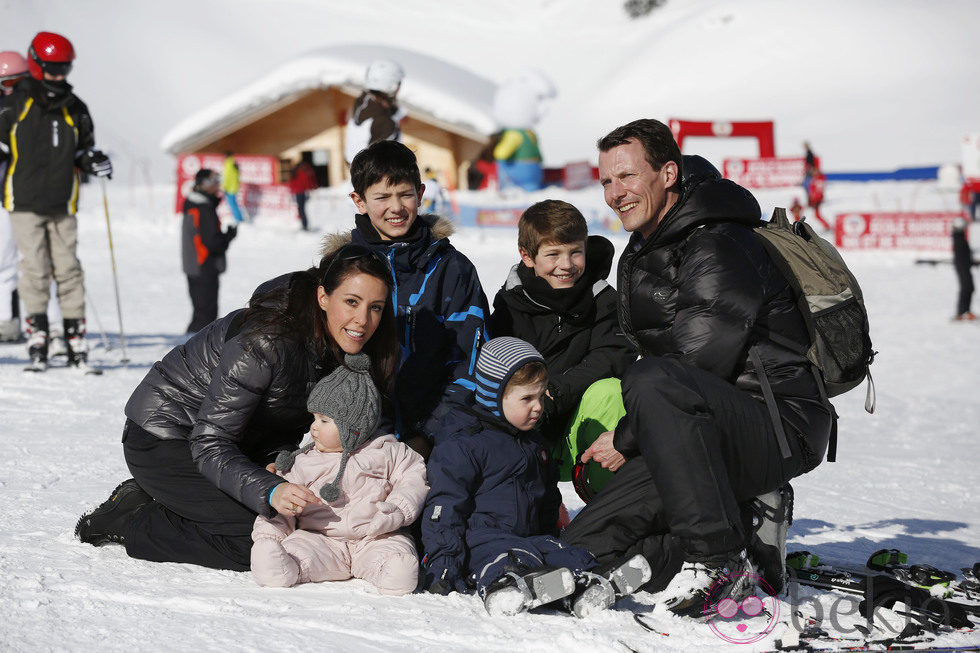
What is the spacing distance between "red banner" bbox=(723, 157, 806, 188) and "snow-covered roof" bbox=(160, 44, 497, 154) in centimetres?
617

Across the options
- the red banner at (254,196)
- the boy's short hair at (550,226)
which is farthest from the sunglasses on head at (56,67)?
the red banner at (254,196)

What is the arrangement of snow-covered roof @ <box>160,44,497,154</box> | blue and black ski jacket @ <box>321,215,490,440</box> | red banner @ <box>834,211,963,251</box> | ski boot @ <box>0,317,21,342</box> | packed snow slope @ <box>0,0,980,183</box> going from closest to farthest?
blue and black ski jacket @ <box>321,215,490,440</box>
ski boot @ <box>0,317,21,342</box>
red banner @ <box>834,211,963,251</box>
snow-covered roof @ <box>160,44,497,154</box>
packed snow slope @ <box>0,0,980,183</box>

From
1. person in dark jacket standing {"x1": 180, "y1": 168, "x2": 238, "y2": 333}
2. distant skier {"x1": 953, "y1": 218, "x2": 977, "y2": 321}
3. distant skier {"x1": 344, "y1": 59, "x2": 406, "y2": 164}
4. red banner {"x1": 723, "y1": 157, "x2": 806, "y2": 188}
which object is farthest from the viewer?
red banner {"x1": 723, "y1": 157, "x2": 806, "y2": 188}

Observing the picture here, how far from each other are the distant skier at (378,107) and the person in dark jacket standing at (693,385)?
3347 mm

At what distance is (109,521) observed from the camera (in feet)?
11.3

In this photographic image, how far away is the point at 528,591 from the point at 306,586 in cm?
73

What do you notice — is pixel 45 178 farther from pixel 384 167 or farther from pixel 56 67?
pixel 384 167

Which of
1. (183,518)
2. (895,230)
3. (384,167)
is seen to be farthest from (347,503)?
(895,230)

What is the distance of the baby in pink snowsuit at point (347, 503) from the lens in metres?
3.13

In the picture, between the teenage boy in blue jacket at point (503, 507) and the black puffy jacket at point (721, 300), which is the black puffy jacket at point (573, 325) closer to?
the teenage boy in blue jacket at point (503, 507)

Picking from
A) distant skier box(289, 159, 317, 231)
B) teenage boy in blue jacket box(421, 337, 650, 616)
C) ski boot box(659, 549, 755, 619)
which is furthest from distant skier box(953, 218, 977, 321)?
distant skier box(289, 159, 317, 231)

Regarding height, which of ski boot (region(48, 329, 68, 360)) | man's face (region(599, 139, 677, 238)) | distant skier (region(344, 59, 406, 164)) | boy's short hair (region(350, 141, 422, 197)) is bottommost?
ski boot (region(48, 329, 68, 360))

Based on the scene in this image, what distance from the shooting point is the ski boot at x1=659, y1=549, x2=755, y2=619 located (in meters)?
2.89

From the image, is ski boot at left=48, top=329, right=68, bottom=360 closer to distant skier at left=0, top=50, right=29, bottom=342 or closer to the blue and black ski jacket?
distant skier at left=0, top=50, right=29, bottom=342
